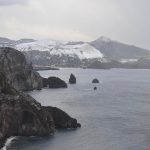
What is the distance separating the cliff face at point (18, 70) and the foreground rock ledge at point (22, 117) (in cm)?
8134

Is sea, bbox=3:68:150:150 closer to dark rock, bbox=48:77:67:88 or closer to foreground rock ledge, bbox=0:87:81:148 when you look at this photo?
foreground rock ledge, bbox=0:87:81:148

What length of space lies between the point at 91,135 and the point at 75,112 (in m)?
28.8

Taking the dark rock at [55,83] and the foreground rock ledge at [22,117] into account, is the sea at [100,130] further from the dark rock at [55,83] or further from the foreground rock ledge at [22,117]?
the dark rock at [55,83]

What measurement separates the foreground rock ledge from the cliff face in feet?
267

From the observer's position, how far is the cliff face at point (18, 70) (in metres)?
167

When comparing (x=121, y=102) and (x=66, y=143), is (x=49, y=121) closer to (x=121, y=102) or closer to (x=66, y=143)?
(x=66, y=143)

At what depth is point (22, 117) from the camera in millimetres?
81938

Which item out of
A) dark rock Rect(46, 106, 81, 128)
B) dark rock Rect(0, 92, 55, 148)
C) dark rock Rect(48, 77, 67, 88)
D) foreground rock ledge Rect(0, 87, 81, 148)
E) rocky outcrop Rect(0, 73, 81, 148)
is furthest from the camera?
dark rock Rect(48, 77, 67, 88)

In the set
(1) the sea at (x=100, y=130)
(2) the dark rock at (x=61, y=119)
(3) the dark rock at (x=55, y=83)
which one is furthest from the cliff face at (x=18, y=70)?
(2) the dark rock at (x=61, y=119)

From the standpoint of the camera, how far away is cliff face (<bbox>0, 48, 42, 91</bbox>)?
16738 cm

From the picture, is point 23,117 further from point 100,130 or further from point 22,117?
point 100,130

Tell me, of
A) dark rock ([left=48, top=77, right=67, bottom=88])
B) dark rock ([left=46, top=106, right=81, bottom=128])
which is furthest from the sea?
dark rock ([left=48, top=77, right=67, bottom=88])

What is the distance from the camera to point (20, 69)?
173125mm

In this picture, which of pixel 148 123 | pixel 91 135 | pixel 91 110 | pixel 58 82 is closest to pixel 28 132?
pixel 91 135
